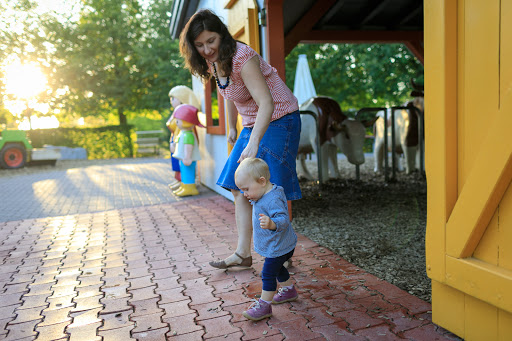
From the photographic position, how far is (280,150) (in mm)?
2967

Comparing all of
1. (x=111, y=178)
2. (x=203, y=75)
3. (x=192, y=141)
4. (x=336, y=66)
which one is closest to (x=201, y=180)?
(x=192, y=141)

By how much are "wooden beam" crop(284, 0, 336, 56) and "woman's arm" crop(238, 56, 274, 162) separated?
14.5 ft

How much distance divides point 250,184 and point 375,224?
9.73 feet

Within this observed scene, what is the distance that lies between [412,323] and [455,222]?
67 centimetres

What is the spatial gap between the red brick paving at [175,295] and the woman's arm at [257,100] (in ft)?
3.28

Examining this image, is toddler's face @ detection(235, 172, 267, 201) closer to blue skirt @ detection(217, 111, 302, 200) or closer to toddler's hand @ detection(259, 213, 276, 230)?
toddler's hand @ detection(259, 213, 276, 230)

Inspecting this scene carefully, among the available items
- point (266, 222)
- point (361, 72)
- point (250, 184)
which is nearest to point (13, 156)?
point (250, 184)

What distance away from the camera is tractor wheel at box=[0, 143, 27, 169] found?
14.3 meters

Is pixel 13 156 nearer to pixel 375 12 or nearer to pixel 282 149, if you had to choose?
pixel 375 12

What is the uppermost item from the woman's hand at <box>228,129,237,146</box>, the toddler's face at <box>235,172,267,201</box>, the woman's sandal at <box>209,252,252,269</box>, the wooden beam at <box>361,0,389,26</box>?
the wooden beam at <box>361,0,389,26</box>

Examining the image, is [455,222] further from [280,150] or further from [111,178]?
[111,178]

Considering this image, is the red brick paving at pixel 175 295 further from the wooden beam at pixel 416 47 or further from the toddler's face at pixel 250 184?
the wooden beam at pixel 416 47

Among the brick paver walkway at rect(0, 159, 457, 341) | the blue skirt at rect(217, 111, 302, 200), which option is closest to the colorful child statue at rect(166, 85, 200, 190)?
the brick paver walkway at rect(0, 159, 457, 341)

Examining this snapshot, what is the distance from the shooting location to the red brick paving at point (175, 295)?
2.50m
